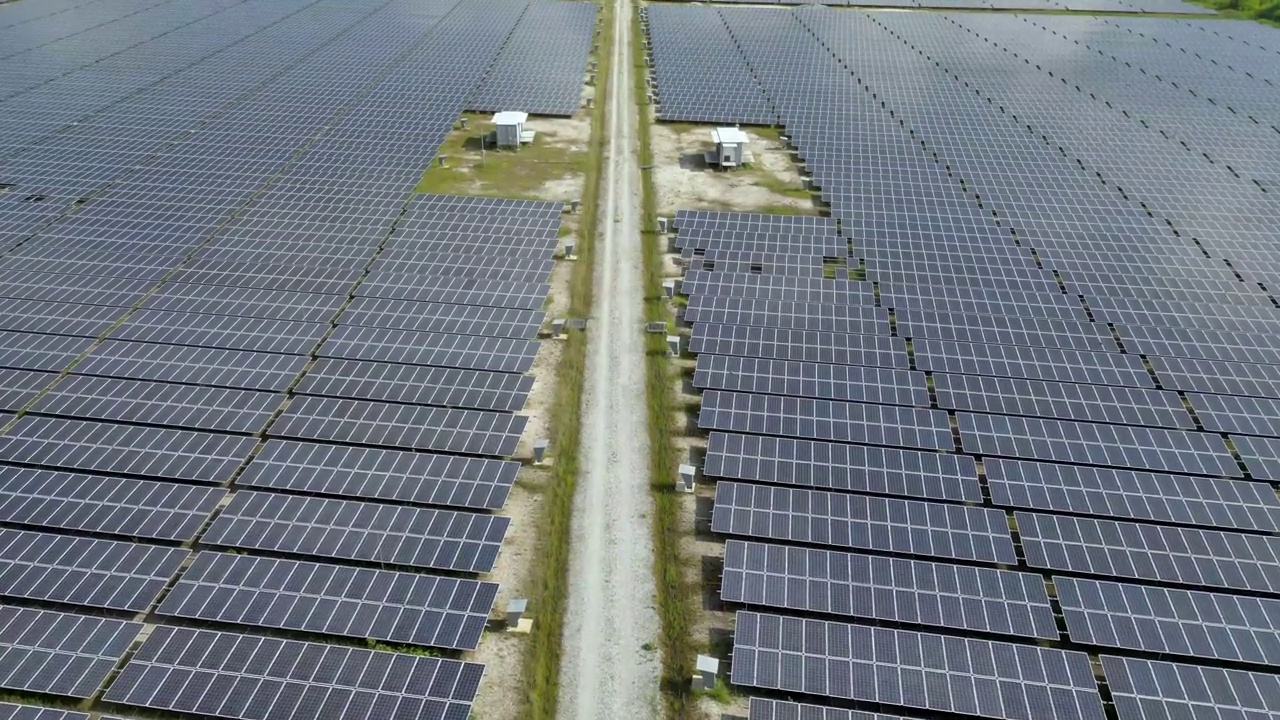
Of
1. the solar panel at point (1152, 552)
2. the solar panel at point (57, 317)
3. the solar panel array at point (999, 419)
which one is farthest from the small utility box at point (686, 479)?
the solar panel at point (57, 317)

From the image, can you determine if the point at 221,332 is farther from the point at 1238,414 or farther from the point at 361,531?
the point at 1238,414

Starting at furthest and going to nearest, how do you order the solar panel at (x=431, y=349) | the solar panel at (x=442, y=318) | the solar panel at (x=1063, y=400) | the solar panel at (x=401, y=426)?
the solar panel at (x=442, y=318) → the solar panel at (x=431, y=349) → the solar panel at (x=1063, y=400) → the solar panel at (x=401, y=426)

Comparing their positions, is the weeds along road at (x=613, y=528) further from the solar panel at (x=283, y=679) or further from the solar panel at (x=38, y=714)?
the solar panel at (x=38, y=714)

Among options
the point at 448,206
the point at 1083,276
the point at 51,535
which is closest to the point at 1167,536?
the point at 1083,276

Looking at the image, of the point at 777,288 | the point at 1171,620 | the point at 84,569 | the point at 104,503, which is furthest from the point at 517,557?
the point at 777,288

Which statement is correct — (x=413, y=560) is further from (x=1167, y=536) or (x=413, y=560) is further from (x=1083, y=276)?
(x=1083, y=276)

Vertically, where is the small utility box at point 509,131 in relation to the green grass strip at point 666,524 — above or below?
above
